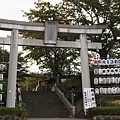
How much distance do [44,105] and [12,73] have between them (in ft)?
17.0

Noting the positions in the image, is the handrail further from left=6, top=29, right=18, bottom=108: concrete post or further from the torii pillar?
left=6, top=29, right=18, bottom=108: concrete post

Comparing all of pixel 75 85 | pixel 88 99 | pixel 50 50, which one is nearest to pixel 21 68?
pixel 50 50

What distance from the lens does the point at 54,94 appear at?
2569 centimetres

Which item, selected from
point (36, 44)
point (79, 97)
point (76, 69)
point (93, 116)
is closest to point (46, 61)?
point (76, 69)

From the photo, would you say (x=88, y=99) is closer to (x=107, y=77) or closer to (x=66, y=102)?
(x=107, y=77)

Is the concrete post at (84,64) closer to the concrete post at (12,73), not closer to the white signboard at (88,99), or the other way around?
the white signboard at (88,99)

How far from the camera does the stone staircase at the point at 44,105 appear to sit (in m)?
19.2

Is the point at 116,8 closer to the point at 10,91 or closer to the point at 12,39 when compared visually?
the point at 12,39

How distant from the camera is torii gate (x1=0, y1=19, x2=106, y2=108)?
694 inches

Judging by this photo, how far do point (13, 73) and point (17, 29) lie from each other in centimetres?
334

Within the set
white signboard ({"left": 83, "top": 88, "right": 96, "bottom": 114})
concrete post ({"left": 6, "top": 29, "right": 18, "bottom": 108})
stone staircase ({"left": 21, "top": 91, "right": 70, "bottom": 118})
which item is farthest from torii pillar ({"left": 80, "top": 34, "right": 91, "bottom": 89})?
concrete post ({"left": 6, "top": 29, "right": 18, "bottom": 108})

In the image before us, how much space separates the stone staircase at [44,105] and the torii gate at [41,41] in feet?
9.31

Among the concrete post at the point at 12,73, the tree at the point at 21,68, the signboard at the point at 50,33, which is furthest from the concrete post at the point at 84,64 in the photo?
the tree at the point at 21,68

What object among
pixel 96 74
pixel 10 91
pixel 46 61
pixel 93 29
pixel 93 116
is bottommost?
pixel 93 116
